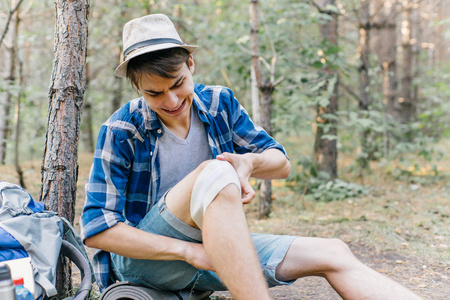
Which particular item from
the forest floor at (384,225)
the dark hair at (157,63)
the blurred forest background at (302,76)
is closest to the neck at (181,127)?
the dark hair at (157,63)

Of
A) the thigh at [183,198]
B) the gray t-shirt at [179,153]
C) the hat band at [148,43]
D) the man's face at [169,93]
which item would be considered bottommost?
the thigh at [183,198]

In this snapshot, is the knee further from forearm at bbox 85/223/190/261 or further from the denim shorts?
forearm at bbox 85/223/190/261

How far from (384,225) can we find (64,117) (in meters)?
3.09

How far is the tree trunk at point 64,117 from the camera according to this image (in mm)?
2213

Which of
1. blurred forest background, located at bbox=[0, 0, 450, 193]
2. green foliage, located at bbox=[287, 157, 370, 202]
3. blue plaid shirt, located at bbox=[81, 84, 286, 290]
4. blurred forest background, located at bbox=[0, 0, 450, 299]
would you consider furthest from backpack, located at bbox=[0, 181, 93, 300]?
green foliage, located at bbox=[287, 157, 370, 202]

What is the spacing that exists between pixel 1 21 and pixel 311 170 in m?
7.42

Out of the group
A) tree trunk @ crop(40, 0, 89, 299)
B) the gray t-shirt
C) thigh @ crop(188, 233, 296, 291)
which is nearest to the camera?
thigh @ crop(188, 233, 296, 291)

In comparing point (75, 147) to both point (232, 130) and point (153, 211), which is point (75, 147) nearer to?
point (153, 211)

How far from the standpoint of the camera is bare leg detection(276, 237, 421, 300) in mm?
1689

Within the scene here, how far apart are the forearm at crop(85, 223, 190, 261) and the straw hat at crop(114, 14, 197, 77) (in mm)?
728

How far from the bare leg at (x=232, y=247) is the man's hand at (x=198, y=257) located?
10 cm

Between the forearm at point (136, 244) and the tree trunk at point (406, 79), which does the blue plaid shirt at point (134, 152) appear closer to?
the forearm at point (136, 244)

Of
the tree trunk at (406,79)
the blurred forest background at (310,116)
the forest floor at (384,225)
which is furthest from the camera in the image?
the tree trunk at (406,79)

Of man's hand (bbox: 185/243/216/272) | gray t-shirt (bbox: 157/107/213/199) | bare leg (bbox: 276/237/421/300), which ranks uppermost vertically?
gray t-shirt (bbox: 157/107/213/199)
